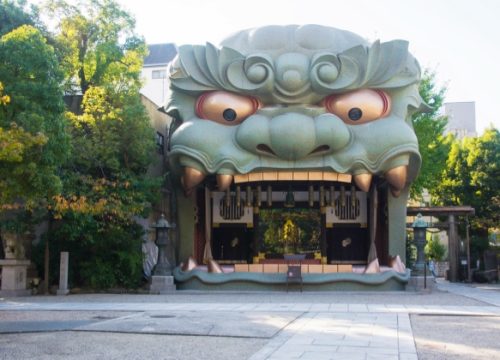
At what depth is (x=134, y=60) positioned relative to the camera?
23844 millimetres

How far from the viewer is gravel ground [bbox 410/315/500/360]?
26.3ft

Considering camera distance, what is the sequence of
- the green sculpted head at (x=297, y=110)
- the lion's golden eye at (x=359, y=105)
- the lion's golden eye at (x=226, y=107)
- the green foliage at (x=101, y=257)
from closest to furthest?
the green foliage at (x=101, y=257)
the green sculpted head at (x=297, y=110)
the lion's golden eye at (x=359, y=105)
the lion's golden eye at (x=226, y=107)

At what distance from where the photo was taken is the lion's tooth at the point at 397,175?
21.2 meters

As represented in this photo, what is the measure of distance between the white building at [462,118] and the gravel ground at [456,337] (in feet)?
166

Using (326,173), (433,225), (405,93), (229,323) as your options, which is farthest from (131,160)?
(433,225)

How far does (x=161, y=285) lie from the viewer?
20672 mm

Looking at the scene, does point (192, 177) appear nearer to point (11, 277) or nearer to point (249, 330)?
point (11, 277)

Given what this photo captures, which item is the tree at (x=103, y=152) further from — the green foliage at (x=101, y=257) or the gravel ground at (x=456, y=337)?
the gravel ground at (x=456, y=337)

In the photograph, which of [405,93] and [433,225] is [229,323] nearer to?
[405,93]

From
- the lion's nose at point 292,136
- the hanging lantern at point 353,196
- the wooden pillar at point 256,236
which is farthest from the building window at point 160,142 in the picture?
the hanging lantern at point 353,196

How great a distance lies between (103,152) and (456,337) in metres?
14.1

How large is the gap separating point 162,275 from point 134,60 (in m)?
8.82

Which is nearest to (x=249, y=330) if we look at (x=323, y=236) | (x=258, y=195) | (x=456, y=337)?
(x=456, y=337)

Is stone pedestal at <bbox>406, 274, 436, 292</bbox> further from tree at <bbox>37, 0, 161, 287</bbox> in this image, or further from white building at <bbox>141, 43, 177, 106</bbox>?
white building at <bbox>141, 43, 177, 106</bbox>
